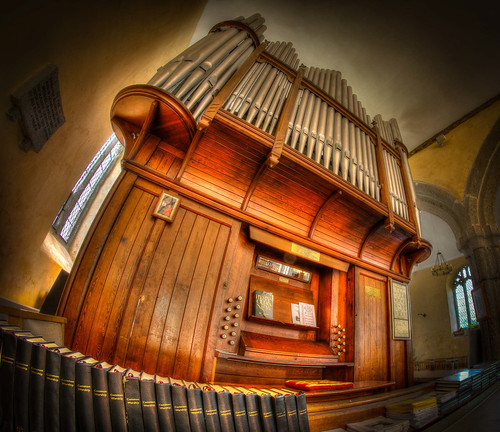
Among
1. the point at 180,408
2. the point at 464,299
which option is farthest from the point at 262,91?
the point at 464,299

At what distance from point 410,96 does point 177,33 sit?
21.9ft

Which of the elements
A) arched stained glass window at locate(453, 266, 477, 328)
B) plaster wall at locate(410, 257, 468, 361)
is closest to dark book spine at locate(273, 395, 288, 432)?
arched stained glass window at locate(453, 266, 477, 328)

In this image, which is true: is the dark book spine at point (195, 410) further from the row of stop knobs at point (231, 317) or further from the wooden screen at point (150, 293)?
the row of stop knobs at point (231, 317)

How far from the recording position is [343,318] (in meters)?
3.68

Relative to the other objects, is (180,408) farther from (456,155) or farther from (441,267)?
(441,267)

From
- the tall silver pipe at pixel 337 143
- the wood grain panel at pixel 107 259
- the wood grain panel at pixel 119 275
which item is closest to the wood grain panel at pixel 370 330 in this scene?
the tall silver pipe at pixel 337 143

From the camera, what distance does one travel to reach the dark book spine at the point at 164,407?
1326 millimetres

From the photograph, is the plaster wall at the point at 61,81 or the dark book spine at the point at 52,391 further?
the plaster wall at the point at 61,81

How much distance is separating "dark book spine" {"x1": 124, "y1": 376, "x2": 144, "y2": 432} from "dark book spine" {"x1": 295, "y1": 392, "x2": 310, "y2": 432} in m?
1.17

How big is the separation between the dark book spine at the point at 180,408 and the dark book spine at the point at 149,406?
11 centimetres

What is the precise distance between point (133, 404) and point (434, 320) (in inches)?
662

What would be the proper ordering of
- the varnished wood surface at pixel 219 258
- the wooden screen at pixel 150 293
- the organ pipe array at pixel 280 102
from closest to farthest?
the wooden screen at pixel 150 293 < the varnished wood surface at pixel 219 258 < the organ pipe array at pixel 280 102

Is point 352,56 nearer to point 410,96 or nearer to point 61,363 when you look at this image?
point 410,96

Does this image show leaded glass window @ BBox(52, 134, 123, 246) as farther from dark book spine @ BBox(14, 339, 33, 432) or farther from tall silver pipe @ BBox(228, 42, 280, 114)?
dark book spine @ BBox(14, 339, 33, 432)
